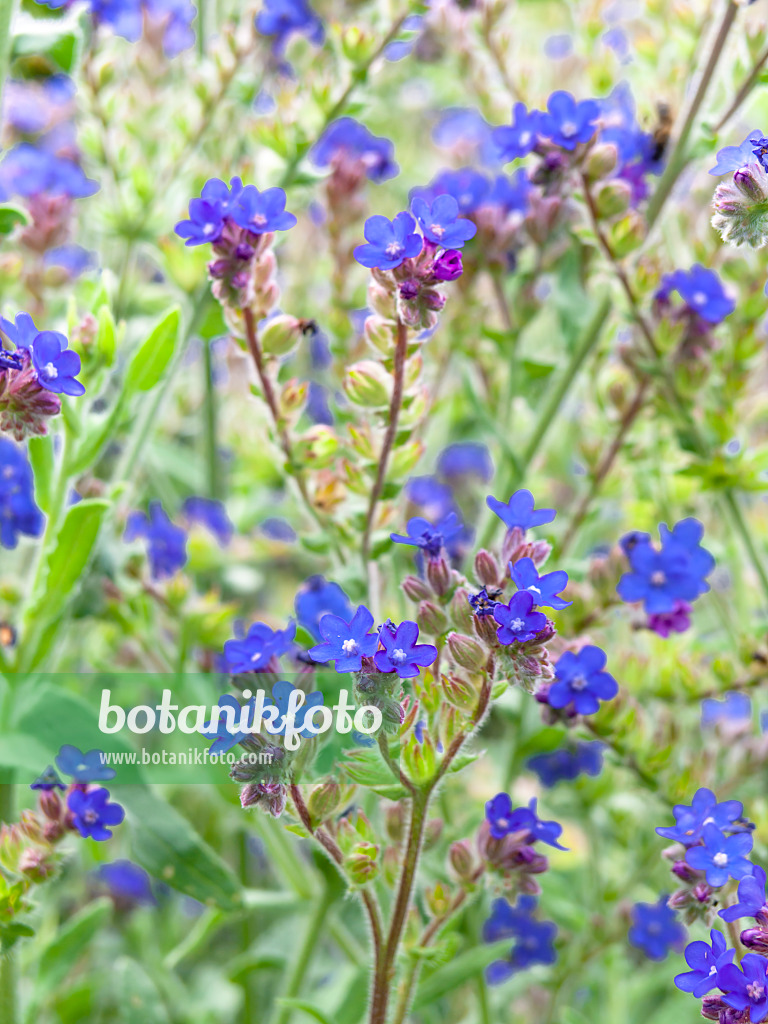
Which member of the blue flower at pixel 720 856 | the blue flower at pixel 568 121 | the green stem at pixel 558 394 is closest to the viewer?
the blue flower at pixel 720 856

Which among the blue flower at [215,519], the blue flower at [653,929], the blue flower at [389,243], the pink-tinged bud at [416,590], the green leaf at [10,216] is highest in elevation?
the blue flower at [215,519]

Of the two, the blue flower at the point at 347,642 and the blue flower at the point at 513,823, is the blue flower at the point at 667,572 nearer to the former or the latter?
the blue flower at the point at 513,823

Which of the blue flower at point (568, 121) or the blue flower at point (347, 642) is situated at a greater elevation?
the blue flower at point (568, 121)

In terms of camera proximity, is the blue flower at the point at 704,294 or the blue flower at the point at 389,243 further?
the blue flower at the point at 704,294

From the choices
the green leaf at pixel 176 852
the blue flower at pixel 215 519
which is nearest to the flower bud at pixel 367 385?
the green leaf at pixel 176 852

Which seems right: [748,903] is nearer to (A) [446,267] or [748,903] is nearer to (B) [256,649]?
(B) [256,649]

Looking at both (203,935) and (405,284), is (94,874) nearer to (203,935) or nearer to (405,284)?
(203,935)

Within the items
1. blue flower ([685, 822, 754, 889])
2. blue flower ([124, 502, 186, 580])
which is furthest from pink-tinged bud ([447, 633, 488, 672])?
blue flower ([124, 502, 186, 580])
